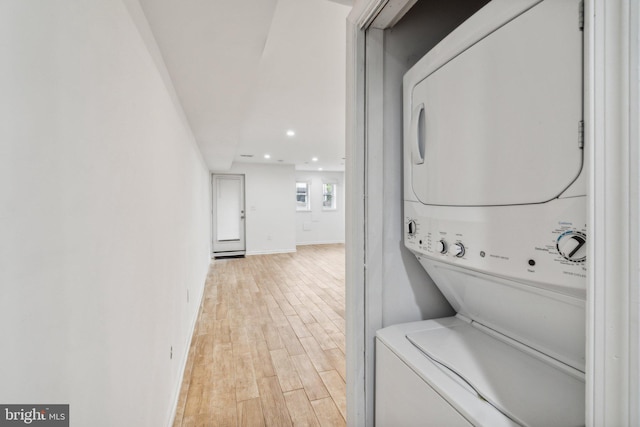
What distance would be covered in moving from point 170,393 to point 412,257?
1623 millimetres

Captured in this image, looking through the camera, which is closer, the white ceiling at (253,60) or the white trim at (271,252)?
the white ceiling at (253,60)

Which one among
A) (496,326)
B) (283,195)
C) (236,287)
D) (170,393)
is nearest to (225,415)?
(170,393)

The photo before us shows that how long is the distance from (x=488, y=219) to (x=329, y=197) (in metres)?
8.36

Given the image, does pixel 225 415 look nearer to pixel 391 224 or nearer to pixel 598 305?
pixel 391 224

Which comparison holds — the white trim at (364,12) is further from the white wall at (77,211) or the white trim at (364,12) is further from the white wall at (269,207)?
the white wall at (269,207)

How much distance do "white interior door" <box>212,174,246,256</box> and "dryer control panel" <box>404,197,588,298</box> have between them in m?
6.54

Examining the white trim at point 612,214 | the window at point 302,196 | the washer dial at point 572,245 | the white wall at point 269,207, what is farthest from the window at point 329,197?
the white trim at point 612,214

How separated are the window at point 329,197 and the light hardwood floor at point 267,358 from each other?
15.1ft

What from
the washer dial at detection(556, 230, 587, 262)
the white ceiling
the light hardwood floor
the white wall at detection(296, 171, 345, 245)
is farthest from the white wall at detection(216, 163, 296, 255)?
the washer dial at detection(556, 230, 587, 262)

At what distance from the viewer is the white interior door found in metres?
6.90

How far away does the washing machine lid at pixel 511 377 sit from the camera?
627 millimetres

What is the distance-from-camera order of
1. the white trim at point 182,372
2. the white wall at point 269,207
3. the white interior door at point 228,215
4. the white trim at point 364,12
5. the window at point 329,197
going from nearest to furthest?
the white trim at point 364,12, the white trim at point 182,372, the white interior door at point 228,215, the white wall at point 269,207, the window at point 329,197

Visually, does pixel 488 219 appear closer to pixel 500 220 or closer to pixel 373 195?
pixel 500 220

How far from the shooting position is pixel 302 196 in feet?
29.0
